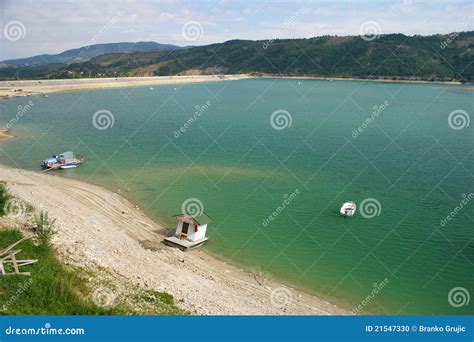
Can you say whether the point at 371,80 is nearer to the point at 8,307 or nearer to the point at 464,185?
the point at 464,185

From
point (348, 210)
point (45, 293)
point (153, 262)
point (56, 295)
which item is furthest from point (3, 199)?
point (348, 210)

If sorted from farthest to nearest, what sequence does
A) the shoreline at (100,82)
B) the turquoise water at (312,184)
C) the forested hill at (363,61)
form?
the forested hill at (363,61) → the shoreline at (100,82) → the turquoise water at (312,184)

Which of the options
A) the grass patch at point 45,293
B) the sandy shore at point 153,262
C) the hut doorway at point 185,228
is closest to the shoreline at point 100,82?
the sandy shore at point 153,262

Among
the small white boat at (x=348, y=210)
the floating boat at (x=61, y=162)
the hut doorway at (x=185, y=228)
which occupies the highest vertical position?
the small white boat at (x=348, y=210)

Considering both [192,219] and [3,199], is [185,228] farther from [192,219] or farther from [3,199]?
[3,199]

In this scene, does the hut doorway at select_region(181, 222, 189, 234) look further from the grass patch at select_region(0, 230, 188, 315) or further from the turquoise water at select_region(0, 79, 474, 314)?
the grass patch at select_region(0, 230, 188, 315)

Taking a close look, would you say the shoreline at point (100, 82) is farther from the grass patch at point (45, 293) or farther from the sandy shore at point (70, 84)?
the grass patch at point (45, 293)
